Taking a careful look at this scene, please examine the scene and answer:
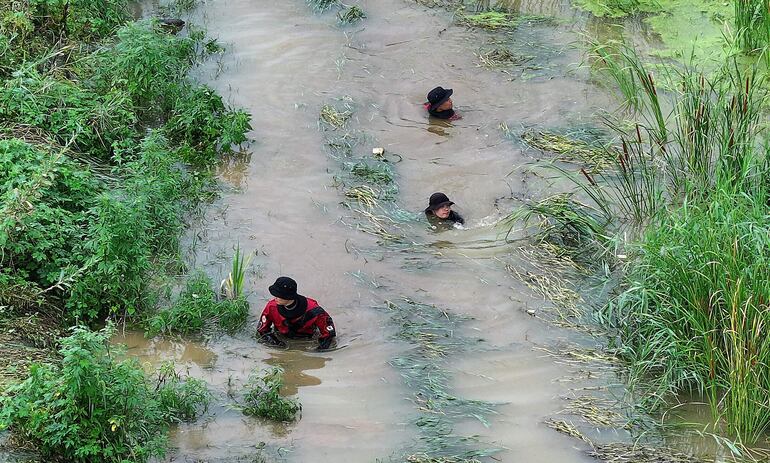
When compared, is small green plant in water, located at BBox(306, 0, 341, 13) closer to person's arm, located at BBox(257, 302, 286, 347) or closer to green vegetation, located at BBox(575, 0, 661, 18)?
green vegetation, located at BBox(575, 0, 661, 18)

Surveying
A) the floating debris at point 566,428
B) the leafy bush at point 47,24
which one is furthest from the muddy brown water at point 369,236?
the leafy bush at point 47,24

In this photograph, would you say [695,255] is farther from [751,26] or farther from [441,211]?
[751,26]

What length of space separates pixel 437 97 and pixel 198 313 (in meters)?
3.94

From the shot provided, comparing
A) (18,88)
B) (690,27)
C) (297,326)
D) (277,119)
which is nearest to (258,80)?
(277,119)

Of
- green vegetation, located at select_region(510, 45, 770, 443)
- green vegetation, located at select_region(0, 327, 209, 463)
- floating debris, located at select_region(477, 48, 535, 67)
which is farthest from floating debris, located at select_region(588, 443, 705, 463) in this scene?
floating debris, located at select_region(477, 48, 535, 67)

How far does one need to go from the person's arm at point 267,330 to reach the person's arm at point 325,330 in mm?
292

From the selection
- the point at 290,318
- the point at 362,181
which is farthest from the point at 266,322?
the point at 362,181

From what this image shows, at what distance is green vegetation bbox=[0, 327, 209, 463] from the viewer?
198 inches

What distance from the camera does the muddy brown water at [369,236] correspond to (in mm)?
5945

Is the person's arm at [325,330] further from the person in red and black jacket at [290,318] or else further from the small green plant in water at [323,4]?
the small green plant in water at [323,4]

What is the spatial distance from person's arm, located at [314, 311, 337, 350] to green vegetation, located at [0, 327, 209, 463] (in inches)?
61.5

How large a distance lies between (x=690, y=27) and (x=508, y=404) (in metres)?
6.54

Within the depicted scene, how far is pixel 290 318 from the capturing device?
6695 mm

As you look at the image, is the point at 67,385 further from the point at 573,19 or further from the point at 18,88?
the point at 573,19
